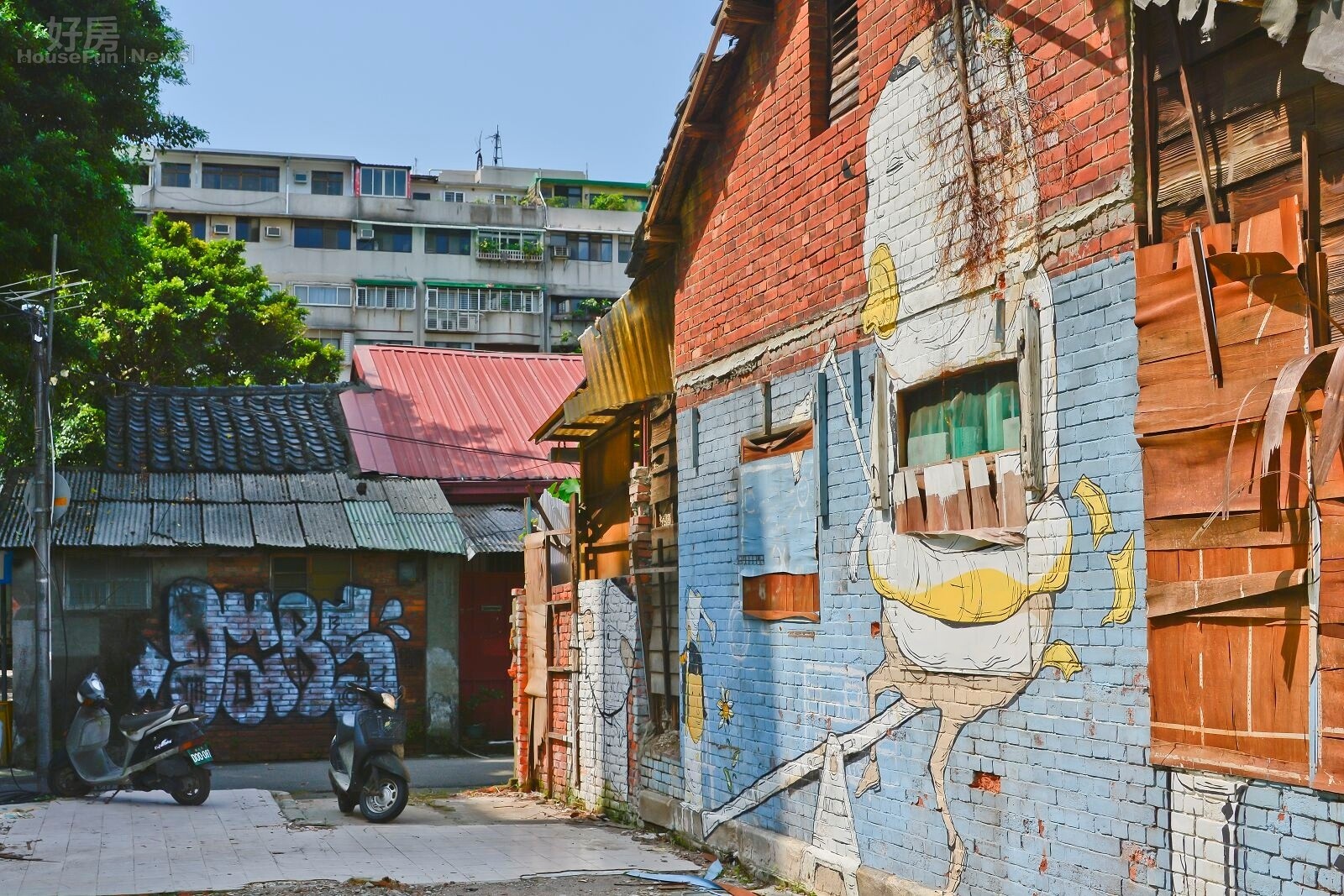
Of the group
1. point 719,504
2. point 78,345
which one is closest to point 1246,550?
point 719,504

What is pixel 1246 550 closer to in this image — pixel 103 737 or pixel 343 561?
pixel 103 737

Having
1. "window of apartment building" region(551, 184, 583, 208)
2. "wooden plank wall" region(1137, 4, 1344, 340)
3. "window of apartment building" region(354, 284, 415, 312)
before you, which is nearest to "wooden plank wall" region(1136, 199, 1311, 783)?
"wooden plank wall" region(1137, 4, 1344, 340)

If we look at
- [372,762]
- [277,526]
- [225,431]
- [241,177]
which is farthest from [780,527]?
[241,177]

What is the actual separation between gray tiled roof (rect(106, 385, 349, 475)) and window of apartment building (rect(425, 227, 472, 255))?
24.3m

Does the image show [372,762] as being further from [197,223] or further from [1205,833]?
[197,223]

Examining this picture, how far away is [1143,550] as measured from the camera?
5.21 m

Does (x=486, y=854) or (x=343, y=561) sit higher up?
(x=343, y=561)

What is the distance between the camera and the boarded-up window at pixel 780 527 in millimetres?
8344

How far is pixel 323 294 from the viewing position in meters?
45.4

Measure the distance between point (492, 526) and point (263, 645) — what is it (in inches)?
152

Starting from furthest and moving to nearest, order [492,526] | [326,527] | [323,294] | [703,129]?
[323,294] → [492,526] → [326,527] → [703,129]

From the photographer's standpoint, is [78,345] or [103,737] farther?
[78,345]

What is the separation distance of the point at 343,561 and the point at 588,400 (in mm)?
7494

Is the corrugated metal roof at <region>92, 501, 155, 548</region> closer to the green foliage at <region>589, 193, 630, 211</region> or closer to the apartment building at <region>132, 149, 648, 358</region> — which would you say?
the apartment building at <region>132, 149, 648, 358</region>
